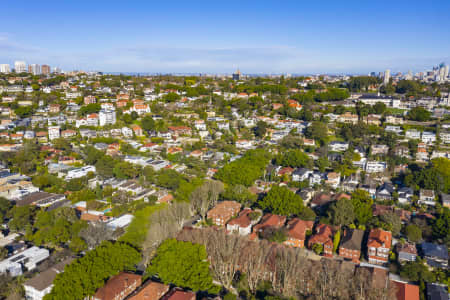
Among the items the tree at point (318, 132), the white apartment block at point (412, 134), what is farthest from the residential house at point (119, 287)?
the white apartment block at point (412, 134)

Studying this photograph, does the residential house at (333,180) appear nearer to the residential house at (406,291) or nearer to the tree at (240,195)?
the tree at (240,195)

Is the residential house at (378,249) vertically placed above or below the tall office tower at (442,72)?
below

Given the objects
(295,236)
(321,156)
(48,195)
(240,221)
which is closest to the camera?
(295,236)

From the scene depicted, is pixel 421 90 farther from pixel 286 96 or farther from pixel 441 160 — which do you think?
pixel 441 160

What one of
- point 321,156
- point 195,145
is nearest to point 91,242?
point 195,145

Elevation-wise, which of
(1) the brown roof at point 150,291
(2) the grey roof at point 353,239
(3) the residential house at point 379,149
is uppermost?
(3) the residential house at point 379,149

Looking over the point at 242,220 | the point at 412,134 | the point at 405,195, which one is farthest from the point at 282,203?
the point at 412,134

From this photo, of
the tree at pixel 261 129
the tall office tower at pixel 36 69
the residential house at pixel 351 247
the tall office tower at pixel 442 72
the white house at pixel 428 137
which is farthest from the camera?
the tall office tower at pixel 442 72

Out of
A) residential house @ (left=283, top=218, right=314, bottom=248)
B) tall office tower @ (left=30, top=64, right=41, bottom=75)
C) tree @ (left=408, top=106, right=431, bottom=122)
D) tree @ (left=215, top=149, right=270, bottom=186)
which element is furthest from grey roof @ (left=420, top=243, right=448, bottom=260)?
tall office tower @ (left=30, top=64, right=41, bottom=75)
